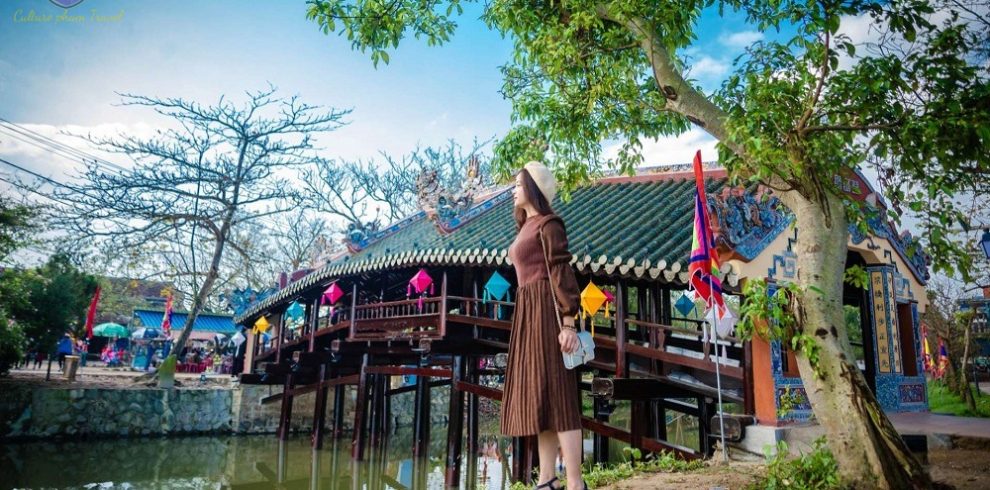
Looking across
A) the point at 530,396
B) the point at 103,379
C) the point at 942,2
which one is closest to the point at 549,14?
the point at 942,2

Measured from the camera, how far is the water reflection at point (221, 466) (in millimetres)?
10570

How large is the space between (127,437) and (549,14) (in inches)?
602

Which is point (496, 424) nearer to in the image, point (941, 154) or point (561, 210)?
point (561, 210)

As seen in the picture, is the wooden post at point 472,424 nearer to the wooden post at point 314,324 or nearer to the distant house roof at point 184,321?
the wooden post at point 314,324

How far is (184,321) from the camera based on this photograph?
28234 millimetres

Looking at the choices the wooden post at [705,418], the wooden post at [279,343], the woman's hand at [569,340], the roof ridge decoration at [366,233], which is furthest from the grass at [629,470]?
the wooden post at [279,343]

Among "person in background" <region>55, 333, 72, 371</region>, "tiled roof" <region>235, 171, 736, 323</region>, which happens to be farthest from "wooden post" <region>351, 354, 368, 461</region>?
"person in background" <region>55, 333, 72, 371</region>

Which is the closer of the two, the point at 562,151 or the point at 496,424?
the point at 562,151

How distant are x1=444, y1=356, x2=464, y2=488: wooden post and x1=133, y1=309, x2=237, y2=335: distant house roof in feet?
71.5

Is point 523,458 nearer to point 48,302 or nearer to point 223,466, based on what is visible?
point 223,466

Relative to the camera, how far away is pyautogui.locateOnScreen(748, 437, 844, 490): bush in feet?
11.9

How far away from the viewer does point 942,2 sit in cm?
390

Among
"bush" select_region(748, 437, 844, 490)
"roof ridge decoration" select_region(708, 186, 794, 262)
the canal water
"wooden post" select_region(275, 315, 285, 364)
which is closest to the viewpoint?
"bush" select_region(748, 437, 844, 490)

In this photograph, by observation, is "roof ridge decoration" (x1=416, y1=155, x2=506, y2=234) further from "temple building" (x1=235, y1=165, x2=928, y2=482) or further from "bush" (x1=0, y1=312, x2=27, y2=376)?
"bush" (x1=0, y1=312, x2=27, y2=376)
